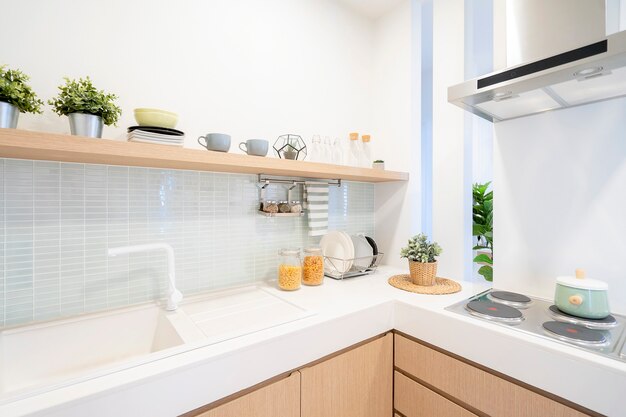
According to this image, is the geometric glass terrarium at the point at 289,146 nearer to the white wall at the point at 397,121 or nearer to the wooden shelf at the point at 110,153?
the wooden shelf at the point at 110,153

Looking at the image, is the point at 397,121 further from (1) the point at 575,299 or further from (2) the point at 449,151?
(1) the point at 575,299

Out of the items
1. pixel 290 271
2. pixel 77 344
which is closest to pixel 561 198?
pixel 290 271

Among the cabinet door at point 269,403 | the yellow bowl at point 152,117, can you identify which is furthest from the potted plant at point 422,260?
the yellow bowl at point 152,117

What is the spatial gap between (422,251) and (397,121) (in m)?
0.91

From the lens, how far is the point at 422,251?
1.47 m

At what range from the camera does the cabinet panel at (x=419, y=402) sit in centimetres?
105

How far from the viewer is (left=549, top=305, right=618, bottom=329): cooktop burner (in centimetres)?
98

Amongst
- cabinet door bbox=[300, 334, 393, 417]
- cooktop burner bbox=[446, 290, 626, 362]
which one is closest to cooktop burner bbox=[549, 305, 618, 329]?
cooktop burner bbox=[446, 290, 626, 362]

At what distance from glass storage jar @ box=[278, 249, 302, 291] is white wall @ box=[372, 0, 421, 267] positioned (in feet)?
2.65

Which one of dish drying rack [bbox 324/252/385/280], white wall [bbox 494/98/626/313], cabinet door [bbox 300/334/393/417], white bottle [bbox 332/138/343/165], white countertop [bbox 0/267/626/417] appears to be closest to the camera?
white countertop [bbox 0/267/626/417]

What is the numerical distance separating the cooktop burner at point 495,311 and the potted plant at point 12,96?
5.26 ft

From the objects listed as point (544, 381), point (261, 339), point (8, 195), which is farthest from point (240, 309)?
point (544, 381)

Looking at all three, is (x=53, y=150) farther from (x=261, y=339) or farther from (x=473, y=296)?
(x=473, y=296)

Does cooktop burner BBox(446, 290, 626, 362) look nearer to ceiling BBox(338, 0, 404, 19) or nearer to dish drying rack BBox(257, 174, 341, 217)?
dish drying rack BBox(257, 174, 341, 217)
